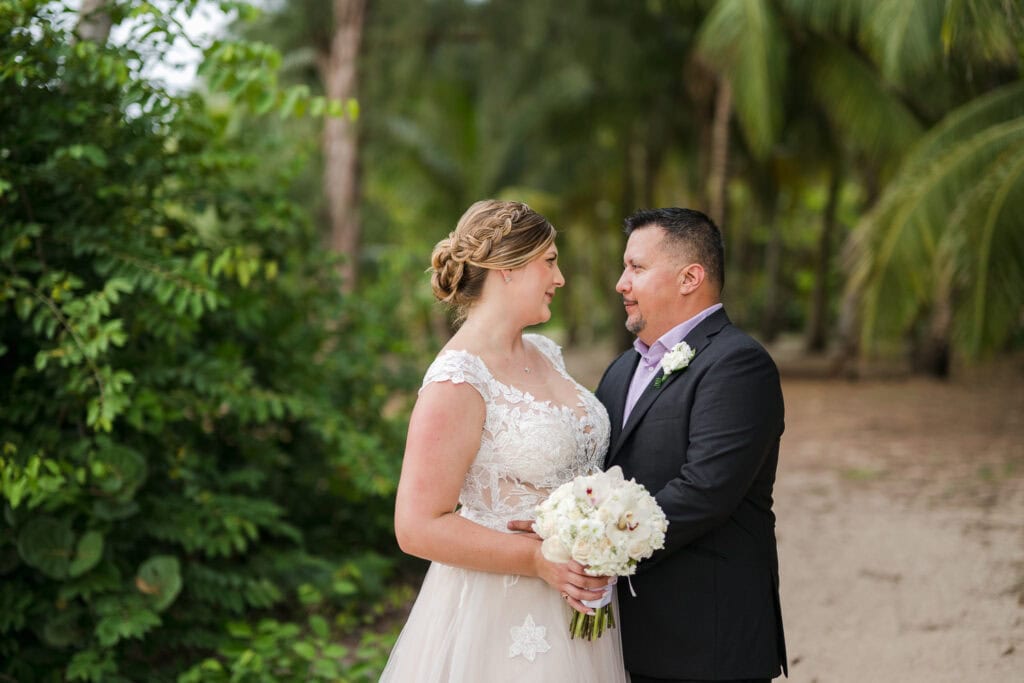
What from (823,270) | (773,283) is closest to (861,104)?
(823,270)

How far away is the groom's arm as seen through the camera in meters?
2.70

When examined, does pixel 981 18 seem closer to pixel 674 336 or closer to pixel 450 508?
pixel 674 336

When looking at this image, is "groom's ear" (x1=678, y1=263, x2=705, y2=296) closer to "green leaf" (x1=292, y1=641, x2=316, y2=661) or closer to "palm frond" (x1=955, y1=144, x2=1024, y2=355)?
"green leaf" (x1=292, y1=641, x2=316, y2=661)

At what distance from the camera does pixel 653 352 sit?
3.11 m

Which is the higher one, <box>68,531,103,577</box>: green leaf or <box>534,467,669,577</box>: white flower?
<box>534,467,669,577</box>: white flower

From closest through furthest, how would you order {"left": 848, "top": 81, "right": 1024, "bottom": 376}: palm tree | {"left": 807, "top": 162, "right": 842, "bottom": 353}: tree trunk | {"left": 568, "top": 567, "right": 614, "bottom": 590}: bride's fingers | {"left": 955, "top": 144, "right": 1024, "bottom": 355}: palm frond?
{"left": 568, "top": 567, "right": 614, "bottom": 590}: bride's fingers → {"left": 955, "top": 144, "right": 1024, "bottom": 355}: palm frond → {"left": 848, "top": 81, "right": 1024, "bottom": 376}: palm tree → {"left": 807, "top": 162, "right": 842, "bottom": 353}: tree trunk

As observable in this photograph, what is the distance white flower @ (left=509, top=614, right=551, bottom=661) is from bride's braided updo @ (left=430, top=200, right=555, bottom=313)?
1.08 metres

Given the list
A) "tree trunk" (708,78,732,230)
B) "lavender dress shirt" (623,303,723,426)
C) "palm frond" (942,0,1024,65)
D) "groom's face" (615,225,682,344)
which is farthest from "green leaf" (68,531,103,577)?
"tree trunk" (708,78,732,230)

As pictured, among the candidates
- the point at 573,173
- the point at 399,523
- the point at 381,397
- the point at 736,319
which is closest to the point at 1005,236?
the point at 381,397

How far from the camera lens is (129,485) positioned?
4.48 meters

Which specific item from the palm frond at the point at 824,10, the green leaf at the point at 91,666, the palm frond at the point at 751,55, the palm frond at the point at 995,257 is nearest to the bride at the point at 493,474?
the green leaf at the point at 91,666

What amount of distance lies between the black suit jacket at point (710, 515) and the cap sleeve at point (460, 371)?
0.54m

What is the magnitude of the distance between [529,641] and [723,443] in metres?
0.89

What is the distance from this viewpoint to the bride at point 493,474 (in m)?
2.70
